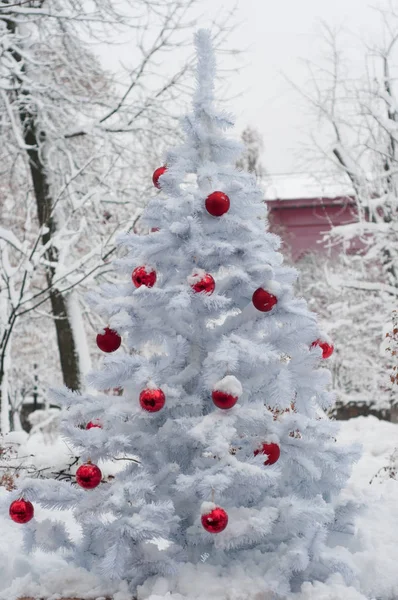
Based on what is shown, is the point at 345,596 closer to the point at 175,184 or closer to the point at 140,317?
the point at 140,317

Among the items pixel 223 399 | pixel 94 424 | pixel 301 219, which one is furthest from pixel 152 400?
pixel 301 219

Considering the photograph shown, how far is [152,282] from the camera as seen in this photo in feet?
10.8

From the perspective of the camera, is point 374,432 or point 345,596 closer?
point 345,596

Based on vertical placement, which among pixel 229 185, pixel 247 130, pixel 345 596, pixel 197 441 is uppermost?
pixel 247 130

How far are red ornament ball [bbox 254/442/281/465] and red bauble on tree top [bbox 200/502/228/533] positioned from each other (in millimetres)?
439

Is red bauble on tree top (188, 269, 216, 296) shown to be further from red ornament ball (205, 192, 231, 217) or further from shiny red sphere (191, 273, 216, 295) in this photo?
red ornament ball (205, 192, 231, 217)

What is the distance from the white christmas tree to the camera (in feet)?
9.85

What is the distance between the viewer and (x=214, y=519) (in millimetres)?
2799

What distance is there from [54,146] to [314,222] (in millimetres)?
23754

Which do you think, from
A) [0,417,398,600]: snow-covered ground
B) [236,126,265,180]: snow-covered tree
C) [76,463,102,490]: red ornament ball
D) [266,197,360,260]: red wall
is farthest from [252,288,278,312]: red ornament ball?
[266,197,360,260]: red wall

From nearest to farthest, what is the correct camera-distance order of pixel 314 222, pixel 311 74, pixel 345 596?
pixel 345 596 < pixel 311 74 < pixel 314 222

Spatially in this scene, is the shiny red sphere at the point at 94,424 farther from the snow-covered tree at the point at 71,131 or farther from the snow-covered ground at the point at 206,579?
the snow-covered tree at the point at 71,131

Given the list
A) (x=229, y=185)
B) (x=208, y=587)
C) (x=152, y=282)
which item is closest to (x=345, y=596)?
(x=208, y=587)

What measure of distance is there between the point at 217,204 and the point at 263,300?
591 millimetres
